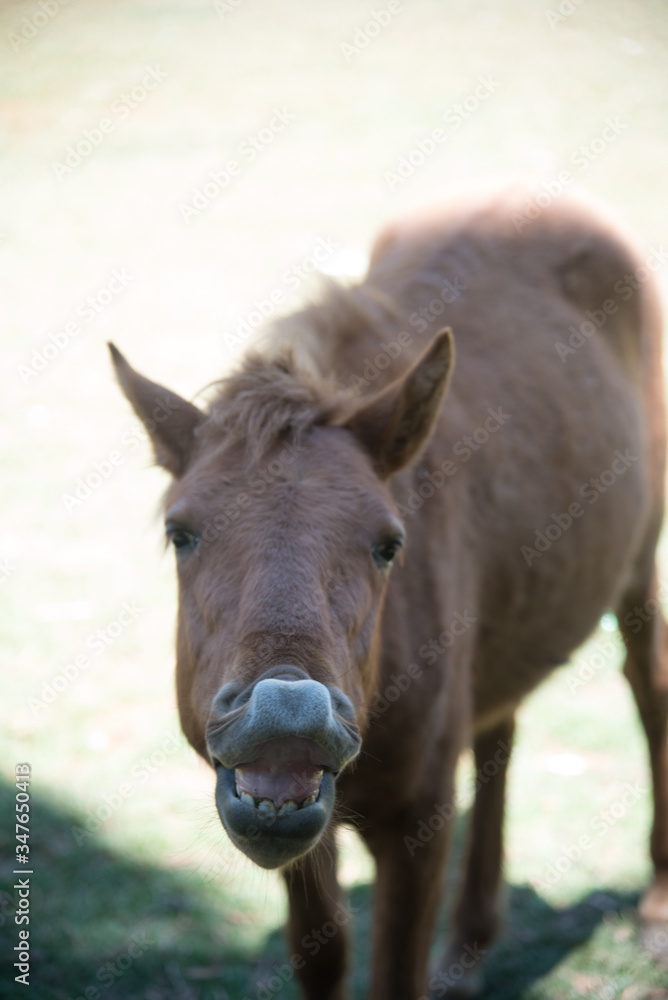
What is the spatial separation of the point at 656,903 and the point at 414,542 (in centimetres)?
256

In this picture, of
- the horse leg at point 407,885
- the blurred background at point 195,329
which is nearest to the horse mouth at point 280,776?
the blurred background at point 195,329

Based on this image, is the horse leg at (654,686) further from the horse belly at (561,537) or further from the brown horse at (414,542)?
the horse belly at (561,537)

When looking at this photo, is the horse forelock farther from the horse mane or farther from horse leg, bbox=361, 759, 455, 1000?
horse leg, bbox=361, 759, 455, 1000

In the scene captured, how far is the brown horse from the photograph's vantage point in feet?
7.15

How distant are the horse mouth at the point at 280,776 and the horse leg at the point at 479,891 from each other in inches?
106

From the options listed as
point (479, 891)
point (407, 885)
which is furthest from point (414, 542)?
point (479, 891)

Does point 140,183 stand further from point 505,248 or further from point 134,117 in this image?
point 505,248

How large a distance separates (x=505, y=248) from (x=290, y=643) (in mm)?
2942

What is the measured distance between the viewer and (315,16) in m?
16.7

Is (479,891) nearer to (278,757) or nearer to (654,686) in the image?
(654,686)

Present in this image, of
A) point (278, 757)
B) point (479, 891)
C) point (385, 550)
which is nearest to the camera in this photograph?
point (278, 757)

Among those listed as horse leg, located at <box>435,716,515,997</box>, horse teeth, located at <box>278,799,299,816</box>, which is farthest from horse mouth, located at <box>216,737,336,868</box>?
horse leg, located at <box>435,716,515,997</box>

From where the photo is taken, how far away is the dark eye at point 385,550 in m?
2.58

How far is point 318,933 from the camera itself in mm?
Result: 3539
